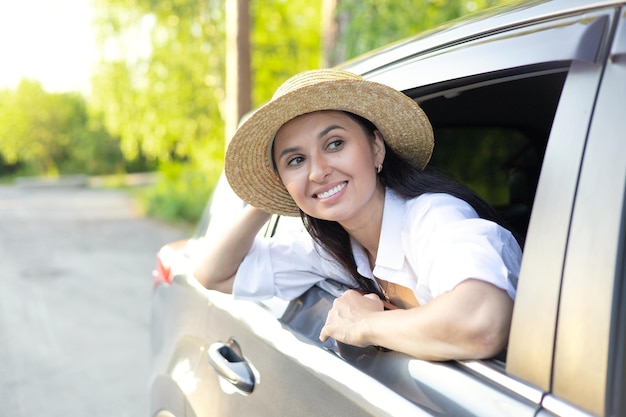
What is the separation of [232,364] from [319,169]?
57cm

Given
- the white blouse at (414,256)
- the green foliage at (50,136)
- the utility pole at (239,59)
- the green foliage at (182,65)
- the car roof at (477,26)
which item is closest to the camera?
the car roof at (477,26)

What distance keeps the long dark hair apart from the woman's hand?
0.93 ft

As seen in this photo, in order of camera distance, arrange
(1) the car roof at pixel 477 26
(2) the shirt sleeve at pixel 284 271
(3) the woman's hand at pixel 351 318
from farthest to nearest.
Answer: (2) the shirt sleeve at pixel 284 271 → (3) the woman's hand at pixel 351 318 → (1) the car roof at pixel 477 26

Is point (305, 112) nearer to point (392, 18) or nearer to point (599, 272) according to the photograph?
point (599, 272)

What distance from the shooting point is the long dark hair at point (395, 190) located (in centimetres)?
177

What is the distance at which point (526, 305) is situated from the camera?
1126mm

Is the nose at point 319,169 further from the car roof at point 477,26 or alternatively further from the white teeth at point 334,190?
the car roof at point 477,26

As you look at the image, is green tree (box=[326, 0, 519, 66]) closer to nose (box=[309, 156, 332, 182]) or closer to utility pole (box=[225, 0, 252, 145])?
nose (box=[309, 156, 332, 182])

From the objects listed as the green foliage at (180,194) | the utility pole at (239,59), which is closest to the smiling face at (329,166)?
the utility pole at (239,59)

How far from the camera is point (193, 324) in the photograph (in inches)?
88.1

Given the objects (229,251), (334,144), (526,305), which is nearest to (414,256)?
(334,144)

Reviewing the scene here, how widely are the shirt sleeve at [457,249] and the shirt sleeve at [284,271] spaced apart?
14.8 inches

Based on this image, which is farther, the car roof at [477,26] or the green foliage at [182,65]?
the green foliage at [182,65]

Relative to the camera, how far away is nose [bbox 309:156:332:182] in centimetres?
174
